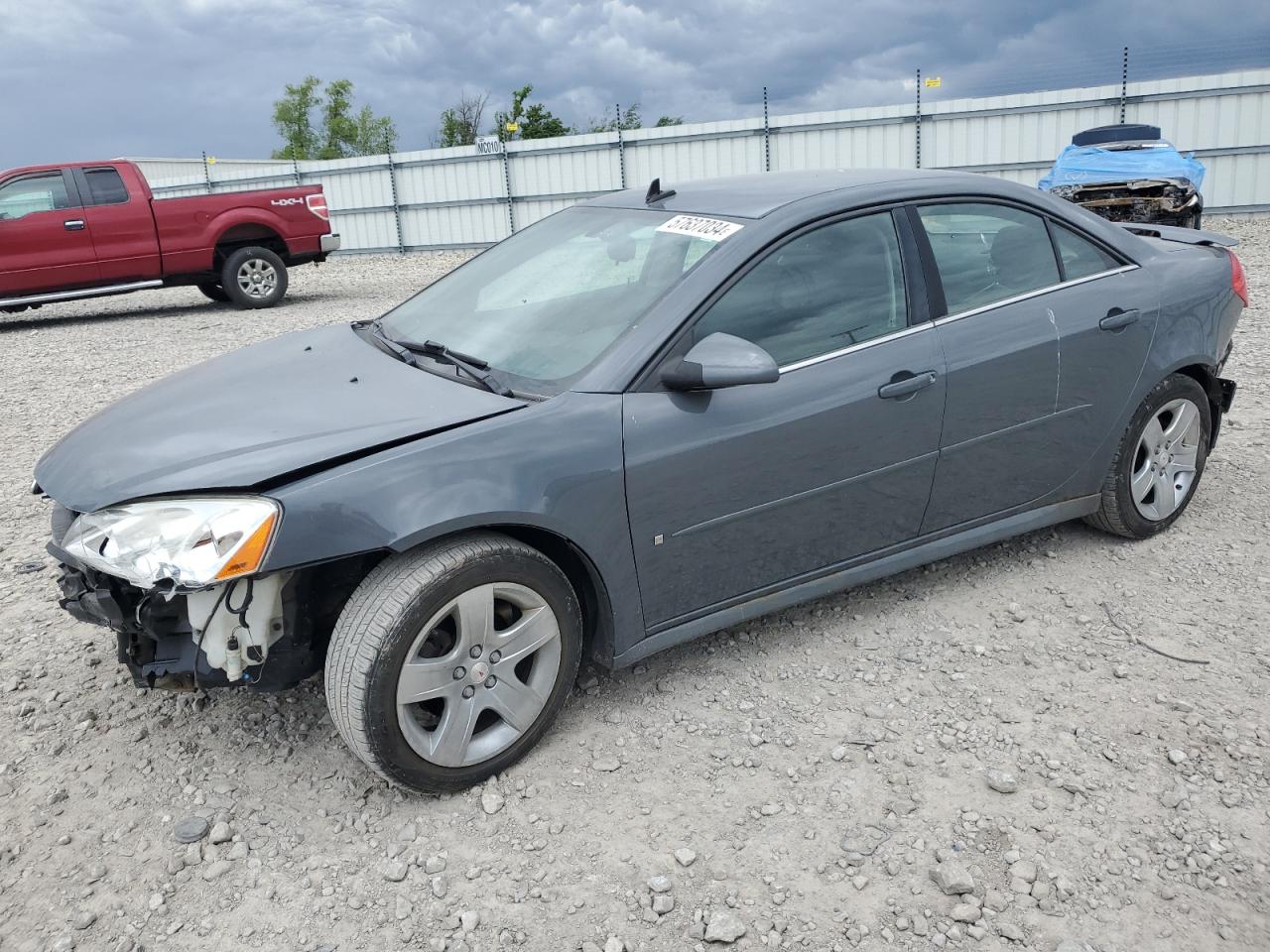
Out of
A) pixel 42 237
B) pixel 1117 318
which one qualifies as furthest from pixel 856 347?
pixel 42 237

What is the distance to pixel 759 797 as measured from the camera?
109 inches

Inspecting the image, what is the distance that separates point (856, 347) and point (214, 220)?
11088mm

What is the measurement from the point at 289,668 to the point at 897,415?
1.98m

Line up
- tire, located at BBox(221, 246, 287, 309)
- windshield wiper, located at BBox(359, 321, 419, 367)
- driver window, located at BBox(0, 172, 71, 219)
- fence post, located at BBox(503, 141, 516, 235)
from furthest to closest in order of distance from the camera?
fence post, located at BBox(503, 141, 516, 235) → tire, located at BBox(221, 246, 287, 309) → driver window, located at BBox(0, 172, 71, 219) → windshield wiper, located at BBox(359, 321, 419, 367)

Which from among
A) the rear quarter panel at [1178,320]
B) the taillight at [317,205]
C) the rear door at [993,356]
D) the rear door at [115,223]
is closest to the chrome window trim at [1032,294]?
the rear door at [993,356]

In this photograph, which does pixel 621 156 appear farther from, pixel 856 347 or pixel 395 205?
pixel 856 347

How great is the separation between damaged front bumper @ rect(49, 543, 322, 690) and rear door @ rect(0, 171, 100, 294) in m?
10.8

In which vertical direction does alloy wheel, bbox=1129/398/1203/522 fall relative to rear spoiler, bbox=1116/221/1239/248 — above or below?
below

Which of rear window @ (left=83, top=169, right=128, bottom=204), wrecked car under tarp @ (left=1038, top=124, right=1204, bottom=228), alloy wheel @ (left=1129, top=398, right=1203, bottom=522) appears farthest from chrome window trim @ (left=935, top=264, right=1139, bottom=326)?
rear window @ (left=83, top=169, right=128, bottom=204)

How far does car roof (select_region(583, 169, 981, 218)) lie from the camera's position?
133 inches

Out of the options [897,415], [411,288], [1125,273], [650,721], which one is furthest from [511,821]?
[411,288]

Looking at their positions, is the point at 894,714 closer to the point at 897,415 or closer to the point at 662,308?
the point at 897,415

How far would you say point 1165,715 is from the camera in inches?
120

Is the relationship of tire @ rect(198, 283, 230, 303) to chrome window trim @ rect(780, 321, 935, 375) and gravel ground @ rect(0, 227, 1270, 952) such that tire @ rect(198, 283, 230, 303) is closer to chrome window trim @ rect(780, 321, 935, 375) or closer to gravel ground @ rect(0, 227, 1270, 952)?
gravel ground @ rect(0, 227, 1270, 952)
